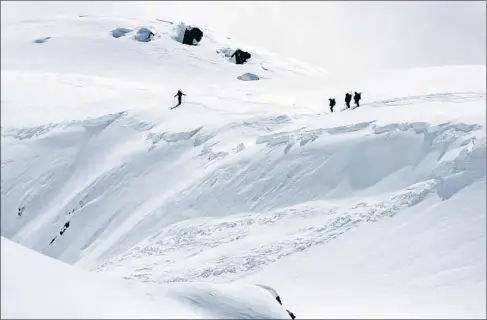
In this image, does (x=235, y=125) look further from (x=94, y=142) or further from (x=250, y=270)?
(x=250, y=270)

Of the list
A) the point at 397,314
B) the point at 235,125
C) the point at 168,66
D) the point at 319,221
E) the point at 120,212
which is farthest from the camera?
the point at 168,66

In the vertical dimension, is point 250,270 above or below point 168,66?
above

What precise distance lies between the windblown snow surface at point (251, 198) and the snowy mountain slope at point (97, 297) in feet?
0.09

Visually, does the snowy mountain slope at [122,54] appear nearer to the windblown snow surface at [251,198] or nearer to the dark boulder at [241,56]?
the dark boulder at [241,56]

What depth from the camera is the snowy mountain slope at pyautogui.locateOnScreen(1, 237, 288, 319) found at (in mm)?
9164

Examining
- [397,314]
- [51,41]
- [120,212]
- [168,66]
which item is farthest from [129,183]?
[51,41]

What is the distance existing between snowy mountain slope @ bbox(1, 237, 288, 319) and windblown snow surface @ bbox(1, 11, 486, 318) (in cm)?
3

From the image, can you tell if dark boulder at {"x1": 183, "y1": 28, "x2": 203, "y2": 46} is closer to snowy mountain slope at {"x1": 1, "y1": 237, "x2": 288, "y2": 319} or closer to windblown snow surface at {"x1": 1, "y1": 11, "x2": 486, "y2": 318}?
windblown snow surface at {"x1": 1, "y1": 11, "x2": 486, "y2": 318}

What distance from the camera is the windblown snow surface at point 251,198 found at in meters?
20.2

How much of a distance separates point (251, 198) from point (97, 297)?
22666 millimetres

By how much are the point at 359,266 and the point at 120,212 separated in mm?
15439

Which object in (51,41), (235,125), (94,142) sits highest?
(235,125)

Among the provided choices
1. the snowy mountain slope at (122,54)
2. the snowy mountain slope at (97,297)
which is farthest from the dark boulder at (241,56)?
the snowy mountain slope at (97,297)

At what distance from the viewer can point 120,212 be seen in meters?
36.0
